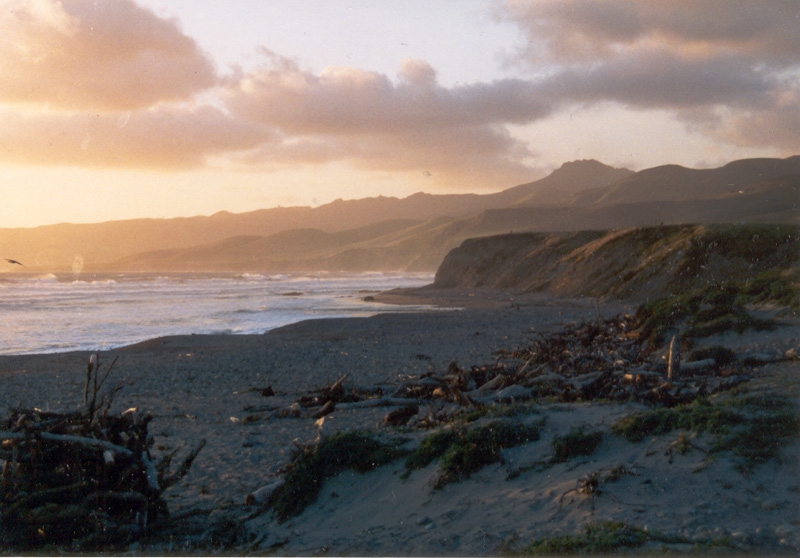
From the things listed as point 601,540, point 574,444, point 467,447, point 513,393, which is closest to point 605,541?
point 601,540

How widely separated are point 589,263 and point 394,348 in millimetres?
24458

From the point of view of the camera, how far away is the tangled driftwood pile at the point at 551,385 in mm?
8062

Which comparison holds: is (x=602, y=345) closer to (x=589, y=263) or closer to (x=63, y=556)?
(x=63, y=556)

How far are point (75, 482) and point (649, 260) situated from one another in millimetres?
31657

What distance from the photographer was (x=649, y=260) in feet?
110

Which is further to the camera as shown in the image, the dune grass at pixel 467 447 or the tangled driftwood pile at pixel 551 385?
the tangled driftwood pile at pixel 551 385

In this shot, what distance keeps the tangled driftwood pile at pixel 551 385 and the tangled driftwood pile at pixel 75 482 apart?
325 centimetres

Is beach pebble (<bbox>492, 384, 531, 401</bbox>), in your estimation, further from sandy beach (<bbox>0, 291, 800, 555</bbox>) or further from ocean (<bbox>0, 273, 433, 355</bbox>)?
ocean (<bbox>0, 273, 433, 355</bbox>)

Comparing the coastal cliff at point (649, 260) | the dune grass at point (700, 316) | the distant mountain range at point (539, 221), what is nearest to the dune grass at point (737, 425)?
the dune grass at point (700, 316)

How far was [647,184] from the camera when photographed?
17088 centimetres

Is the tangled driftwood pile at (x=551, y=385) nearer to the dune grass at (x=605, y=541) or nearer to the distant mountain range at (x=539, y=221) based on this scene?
the dune grass at (x=605, y=541)

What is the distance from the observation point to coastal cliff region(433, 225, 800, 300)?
29.0m

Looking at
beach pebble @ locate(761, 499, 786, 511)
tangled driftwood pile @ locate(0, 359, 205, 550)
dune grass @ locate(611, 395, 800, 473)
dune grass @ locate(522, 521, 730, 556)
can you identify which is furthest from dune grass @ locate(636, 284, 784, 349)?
tangled driftwood pile @ locate(0, 359, 205, 550)

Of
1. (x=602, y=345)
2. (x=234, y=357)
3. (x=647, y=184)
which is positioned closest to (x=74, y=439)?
(x=602, y=345)
